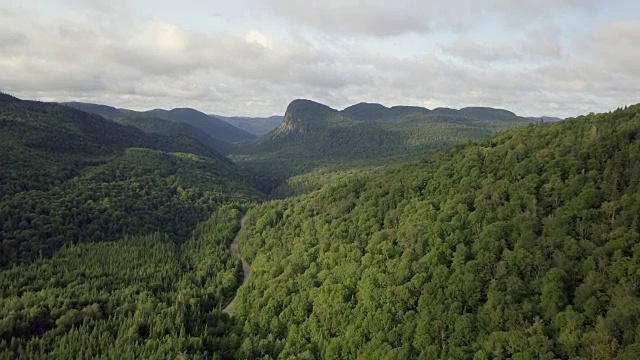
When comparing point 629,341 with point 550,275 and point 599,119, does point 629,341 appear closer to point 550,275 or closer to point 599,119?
point 550,275

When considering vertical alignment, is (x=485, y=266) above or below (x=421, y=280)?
above

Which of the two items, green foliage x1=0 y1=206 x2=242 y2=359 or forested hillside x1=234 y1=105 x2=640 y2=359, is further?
green foliage x1=0 y1=206 x2=242 y2=359

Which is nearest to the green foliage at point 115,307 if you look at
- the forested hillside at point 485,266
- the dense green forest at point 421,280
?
the dense green forest at point 421,280

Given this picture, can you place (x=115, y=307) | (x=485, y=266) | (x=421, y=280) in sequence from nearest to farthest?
1. (x=485, y=266)
2. (x=421, y=280)
3. (x=115, y=307)

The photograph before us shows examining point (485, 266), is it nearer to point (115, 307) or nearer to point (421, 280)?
point (421, 280)

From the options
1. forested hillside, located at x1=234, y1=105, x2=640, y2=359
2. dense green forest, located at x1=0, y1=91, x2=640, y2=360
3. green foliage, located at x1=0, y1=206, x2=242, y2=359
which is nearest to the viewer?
forested hillside, located at x1=234, y1=105, x2=640, y2=359

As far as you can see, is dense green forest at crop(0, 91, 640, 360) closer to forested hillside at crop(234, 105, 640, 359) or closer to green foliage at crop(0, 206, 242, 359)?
forested hillside at crop(234, 105, 640, 359)

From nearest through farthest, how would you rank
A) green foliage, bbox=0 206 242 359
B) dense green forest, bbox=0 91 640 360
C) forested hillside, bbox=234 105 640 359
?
1. forested hillside, bbox=234 105 640 359
2. dense green forest, bbox=0 91 640 360
3. green foliage, bbox=0 206 242 359

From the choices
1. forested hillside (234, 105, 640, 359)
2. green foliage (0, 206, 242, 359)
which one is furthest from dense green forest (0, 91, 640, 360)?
green foliage (0, 206, 242, 359)

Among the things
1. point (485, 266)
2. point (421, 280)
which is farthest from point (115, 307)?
point (485, 266)

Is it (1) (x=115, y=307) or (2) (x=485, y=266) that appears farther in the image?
(1) (x=115, y=307)
